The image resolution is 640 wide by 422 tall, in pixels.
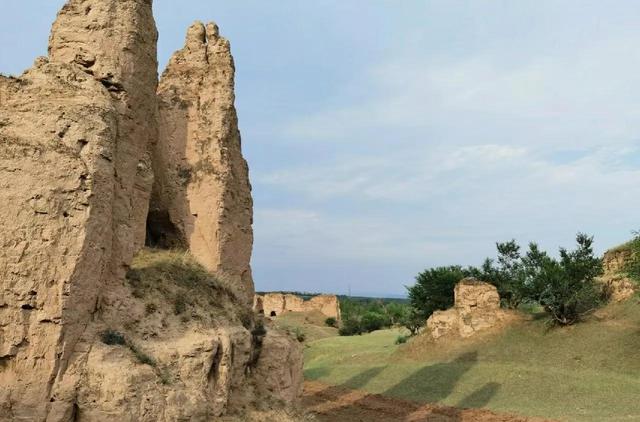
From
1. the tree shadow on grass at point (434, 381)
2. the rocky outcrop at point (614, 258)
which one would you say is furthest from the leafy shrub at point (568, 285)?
the rocky outcrop at point (614, 258)

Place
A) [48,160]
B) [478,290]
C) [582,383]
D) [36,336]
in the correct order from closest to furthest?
[36,336], [48,160], [582,383], [478,290]

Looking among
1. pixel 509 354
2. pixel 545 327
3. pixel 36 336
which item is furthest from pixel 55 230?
pixel 545 327

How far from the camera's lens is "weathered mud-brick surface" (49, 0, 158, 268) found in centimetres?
1207

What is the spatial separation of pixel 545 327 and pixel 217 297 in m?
25.2

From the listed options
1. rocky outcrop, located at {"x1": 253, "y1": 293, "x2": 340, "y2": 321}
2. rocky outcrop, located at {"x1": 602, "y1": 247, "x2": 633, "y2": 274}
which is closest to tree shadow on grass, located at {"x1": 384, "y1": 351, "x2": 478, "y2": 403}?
rocky outcrop, located at {"x1": 602, "y1": 247, "x2": 633, "y2": 274}

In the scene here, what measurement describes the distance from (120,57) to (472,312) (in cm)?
2807

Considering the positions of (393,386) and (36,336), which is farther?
(393,386)

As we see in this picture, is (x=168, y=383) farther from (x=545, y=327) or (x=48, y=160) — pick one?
(x=545, y=327)

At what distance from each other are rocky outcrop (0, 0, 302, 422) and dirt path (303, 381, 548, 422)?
876 centimetres

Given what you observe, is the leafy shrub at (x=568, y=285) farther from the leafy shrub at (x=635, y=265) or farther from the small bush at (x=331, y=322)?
the small bush at (x=331, y=322)

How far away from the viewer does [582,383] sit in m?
24.7

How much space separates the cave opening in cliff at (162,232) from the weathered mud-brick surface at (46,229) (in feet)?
18.7

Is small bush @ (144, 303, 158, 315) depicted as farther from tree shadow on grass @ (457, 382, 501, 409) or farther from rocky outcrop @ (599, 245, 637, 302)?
rocky outcrop @ (599, 245, 637, 302)

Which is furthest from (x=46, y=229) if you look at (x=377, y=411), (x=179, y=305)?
(x=377, y=411)
